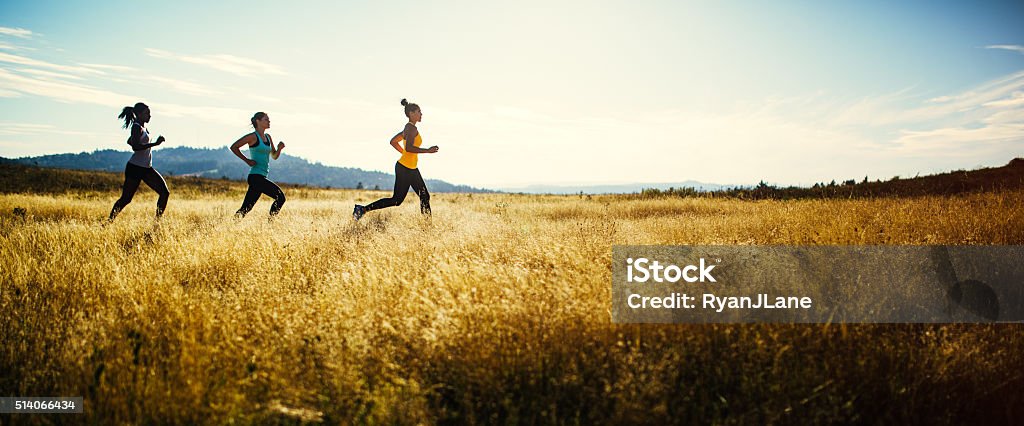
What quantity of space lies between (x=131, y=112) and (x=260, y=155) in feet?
6.86

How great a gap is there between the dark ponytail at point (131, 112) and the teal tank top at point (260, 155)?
67.9 inches

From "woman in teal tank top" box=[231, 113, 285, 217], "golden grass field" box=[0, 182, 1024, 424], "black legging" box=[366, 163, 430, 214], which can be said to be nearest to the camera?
"golden grass field" box=[0, 182, 1024, 424]

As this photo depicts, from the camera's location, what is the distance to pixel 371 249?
18.5ft

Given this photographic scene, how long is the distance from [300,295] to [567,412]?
2.60 m

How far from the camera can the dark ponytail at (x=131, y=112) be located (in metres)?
7.92

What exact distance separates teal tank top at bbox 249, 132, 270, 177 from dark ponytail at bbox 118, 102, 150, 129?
173 centimetres

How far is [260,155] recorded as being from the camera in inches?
335

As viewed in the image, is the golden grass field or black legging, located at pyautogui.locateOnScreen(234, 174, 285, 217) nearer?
the golden grass field

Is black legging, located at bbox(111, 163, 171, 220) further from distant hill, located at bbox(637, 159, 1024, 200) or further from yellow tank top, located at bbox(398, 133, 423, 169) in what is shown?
distant hill, located at bbox(637, 159, 1024, 200)

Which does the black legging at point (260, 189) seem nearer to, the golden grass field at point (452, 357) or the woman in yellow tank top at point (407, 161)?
the woman in yellow tank top at point (407, 161)

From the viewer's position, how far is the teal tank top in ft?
27.7

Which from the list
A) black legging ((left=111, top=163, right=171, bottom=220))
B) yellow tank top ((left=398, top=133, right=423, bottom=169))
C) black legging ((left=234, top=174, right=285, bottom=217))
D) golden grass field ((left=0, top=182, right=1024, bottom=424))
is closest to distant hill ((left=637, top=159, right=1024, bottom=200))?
yellow tank top ((left=398, top=133, right=423, bottom=169))

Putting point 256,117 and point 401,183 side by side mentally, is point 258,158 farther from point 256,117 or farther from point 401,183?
point 401,183

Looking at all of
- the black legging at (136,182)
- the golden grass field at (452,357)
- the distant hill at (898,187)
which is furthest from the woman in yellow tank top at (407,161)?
the distant hill at (898,187)
